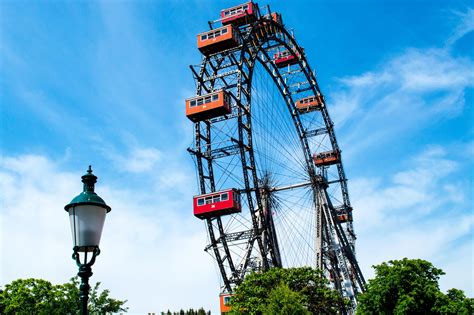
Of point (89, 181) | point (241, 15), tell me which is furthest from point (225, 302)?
point (89, 181)

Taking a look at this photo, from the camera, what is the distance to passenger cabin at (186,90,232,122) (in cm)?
4053

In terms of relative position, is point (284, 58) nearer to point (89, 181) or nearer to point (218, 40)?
point (218, 40)

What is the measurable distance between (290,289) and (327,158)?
1089 inches

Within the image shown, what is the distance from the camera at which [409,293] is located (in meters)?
38.4

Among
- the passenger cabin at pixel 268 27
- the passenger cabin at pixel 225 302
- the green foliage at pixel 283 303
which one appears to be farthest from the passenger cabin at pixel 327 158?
the green foliage at pixel 283 303

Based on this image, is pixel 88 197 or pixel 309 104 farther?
pixel 309 104

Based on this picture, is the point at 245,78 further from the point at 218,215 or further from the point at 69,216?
the point at 69,216

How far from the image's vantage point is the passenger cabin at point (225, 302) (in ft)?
Answer: 130

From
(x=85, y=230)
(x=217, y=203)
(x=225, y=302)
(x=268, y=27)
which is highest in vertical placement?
(x=268, y=27)

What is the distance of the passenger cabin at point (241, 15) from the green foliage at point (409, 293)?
2484 cm

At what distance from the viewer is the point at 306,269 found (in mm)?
41250

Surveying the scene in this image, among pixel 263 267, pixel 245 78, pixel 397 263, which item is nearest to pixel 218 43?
pixel 245 78

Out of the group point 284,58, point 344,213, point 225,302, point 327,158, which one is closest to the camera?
point 225,302

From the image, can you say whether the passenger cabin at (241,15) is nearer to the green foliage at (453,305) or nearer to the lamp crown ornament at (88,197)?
the green foliage at (453,305)
